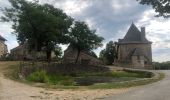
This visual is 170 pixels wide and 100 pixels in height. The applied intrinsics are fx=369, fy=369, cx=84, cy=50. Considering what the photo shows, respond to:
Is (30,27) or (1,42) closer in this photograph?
(30,27)

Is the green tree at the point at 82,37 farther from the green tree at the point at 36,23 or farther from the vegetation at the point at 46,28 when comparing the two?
the green tree at the point at 36,23

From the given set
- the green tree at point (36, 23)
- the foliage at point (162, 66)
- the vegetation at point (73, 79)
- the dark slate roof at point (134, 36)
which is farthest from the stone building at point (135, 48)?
the vegetation at point (73, 79)

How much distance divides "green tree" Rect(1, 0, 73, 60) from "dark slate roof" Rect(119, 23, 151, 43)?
2893cm

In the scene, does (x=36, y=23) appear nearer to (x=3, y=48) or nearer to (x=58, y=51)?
(x=58, y=51)

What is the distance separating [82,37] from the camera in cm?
7938

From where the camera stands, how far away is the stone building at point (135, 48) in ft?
311

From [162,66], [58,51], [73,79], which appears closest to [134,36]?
[162,66]

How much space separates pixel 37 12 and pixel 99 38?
2134 cm

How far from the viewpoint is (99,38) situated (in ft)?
269

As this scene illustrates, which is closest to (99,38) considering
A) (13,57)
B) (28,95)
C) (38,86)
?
(13,57)

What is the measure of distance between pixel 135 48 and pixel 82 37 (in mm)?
22515

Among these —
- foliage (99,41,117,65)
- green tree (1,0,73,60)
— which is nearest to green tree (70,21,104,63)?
green tree (1,0,73,60)

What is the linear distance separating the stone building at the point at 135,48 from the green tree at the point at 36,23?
85.8ft

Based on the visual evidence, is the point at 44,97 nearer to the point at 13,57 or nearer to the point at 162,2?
the point at 162,2
